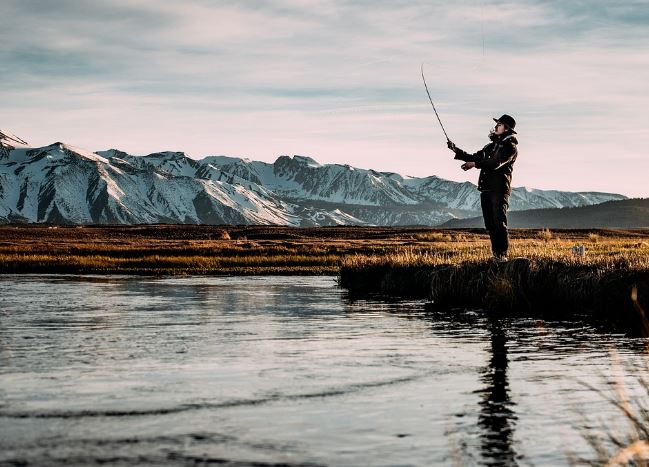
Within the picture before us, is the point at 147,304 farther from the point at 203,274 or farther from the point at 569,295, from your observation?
the point at 203,274

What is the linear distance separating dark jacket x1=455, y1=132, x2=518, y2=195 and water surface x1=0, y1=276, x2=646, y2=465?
374cm

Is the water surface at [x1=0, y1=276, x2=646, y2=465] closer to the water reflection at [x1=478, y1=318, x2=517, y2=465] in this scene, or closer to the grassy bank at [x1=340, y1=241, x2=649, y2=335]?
the water reflection at [x1=478, y1=318, x2=517, y2=465]

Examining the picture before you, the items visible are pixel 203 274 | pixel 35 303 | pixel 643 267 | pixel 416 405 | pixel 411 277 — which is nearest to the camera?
pixel 416 405

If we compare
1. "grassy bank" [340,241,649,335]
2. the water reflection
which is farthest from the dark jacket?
the water reflection

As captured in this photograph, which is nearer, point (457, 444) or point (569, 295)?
point (457, 444)

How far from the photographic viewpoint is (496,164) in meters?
24.1

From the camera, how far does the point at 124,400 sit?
37.9ft

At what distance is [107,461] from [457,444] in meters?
3.40

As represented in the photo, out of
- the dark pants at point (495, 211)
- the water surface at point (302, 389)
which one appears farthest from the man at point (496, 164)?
the water surface at point (302, 389)

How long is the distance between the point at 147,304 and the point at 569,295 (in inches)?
508

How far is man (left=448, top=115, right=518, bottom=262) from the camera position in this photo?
24.0m

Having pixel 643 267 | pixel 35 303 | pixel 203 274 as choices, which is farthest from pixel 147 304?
pixel 203 274

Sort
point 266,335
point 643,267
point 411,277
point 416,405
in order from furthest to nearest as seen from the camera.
A: point 411,277 → point 643,267 → point 266,335 → point 416,405

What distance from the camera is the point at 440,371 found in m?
14.2
